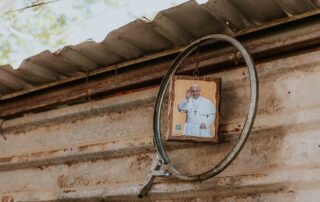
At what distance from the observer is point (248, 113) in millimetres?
2508

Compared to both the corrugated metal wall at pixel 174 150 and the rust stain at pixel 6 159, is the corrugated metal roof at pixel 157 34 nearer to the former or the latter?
the corrugated metal wall at pixel 174 150

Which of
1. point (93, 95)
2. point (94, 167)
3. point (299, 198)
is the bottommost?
point (299, 198)

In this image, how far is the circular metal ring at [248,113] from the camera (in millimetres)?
2502

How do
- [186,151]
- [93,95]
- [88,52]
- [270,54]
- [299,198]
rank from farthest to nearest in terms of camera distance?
[93,95]
[88,52]
[186,151]
[270,54]
[299,198]

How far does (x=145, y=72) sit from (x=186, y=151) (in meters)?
0.74

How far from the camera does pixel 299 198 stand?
2416 millimetres

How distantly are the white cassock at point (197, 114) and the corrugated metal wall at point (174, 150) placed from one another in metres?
0.16

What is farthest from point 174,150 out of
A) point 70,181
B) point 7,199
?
point 7,199

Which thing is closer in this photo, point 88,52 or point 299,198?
point 299,198

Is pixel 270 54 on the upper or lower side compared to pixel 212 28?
lower

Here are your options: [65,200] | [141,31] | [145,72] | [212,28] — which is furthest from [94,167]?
[212,28]

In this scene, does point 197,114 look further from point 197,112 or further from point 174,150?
point 174,150

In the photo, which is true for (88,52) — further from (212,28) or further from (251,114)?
(251,114)

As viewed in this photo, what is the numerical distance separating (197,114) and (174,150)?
44 centimetres
